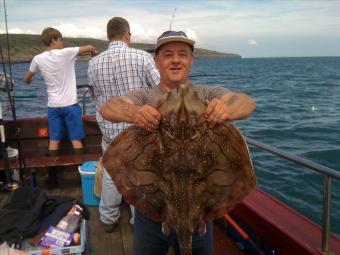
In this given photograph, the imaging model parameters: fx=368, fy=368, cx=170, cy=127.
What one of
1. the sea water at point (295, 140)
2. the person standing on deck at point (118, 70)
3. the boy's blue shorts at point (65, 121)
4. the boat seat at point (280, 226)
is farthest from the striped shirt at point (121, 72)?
the sea water at point (295, 140)

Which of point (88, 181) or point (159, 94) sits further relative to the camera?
point (88, 181)

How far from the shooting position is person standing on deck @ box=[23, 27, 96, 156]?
6.26 m

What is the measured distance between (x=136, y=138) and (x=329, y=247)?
7.45 feet

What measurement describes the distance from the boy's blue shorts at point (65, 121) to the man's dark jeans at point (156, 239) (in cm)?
401

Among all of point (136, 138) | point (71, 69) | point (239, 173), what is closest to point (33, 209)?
point (136, 138)

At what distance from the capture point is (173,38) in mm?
2762

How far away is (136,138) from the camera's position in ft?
8.50

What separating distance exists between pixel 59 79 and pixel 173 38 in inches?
163

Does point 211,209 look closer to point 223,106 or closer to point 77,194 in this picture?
point 223,106

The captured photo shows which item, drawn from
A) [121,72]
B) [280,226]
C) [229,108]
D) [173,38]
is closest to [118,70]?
[121,72]

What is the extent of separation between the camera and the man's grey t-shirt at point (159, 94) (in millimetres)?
2844

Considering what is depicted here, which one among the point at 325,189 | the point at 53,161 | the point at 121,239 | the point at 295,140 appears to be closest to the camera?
the point at 325,189

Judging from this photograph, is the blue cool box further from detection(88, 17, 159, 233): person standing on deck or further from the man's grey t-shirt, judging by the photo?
the man's grey t-shirt

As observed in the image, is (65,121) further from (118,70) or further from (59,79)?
(118,70)
